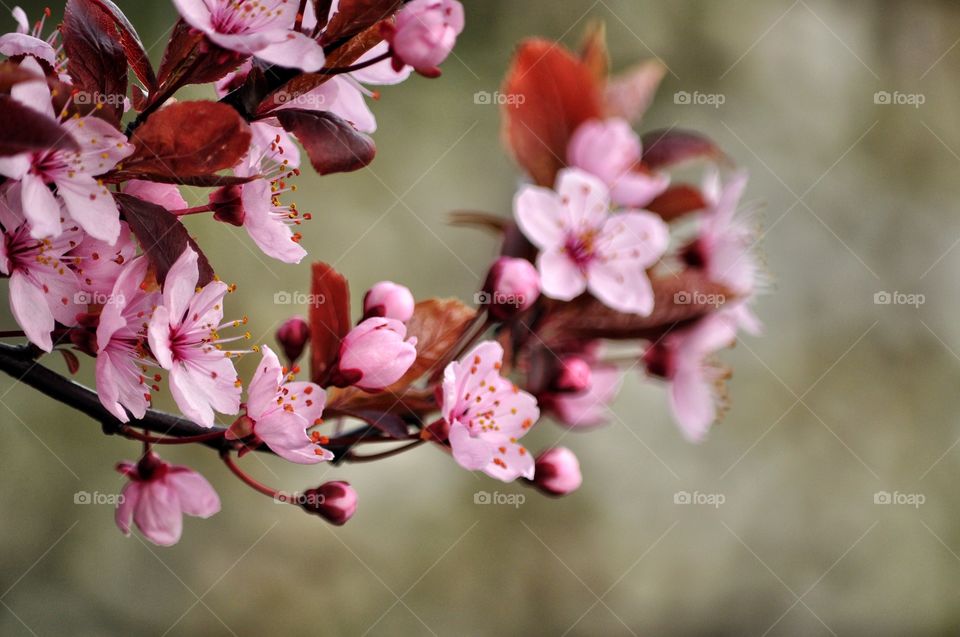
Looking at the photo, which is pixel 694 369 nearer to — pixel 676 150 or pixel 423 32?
pixel 676 150

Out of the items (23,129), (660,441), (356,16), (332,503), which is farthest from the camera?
(660,441)

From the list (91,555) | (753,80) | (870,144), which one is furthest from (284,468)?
(870,144)

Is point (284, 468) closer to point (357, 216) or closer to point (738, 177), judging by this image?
point (357, 216)

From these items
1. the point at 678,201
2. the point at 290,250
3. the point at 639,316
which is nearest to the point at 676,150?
the point at 678,201

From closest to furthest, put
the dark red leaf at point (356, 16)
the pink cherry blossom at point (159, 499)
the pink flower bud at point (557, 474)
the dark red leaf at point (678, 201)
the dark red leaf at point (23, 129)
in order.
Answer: the dark red leaf at point (23, 129) → the dark red leaf at point (356, 16) → the pink cherry blossom at point (159, 499) → the pink flower bud at point (557, 474) → the dark red leaf at point (678, 201)

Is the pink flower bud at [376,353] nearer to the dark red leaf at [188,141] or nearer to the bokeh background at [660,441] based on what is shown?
the dark red leaf at [188,141]

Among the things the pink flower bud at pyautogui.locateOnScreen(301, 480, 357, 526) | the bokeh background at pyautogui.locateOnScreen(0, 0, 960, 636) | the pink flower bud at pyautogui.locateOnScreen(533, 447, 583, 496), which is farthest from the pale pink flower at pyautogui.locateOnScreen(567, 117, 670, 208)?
the bokeh background at pyautogui.locateOnScreen(0, 0, 960, 636)

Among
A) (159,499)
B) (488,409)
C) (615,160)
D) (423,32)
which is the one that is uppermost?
(423,32)

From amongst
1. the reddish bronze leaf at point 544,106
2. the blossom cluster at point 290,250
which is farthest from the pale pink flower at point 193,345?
the reddish bronze leaf at point 544,106
